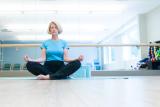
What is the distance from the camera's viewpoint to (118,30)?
11.8 meters

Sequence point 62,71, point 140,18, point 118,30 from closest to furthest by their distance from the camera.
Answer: point 62,71, point 140,18, point 118,30

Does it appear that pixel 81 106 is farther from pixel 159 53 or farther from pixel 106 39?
pixel 106 39

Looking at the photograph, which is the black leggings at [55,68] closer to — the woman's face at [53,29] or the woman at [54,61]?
the woman at [54,61]

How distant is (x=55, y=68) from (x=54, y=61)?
0.08 metres

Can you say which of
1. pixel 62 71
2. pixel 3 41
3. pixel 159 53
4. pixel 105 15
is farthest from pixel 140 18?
pixel 3 41

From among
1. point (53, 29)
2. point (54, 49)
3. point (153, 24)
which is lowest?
point (54, 49)

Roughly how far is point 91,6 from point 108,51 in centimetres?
673

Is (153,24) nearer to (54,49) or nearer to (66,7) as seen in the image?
(66,7)

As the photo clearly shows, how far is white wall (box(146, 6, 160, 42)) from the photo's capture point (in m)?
7.82

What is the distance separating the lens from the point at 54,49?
3.36 metres

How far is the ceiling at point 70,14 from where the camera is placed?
7.33 meters

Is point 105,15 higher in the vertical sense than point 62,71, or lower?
higher

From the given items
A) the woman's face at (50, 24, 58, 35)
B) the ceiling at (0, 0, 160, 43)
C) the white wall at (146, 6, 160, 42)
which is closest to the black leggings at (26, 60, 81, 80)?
the woman's face at (50, 24, 58, 35)

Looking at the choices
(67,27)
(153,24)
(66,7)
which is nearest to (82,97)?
(66,7)
